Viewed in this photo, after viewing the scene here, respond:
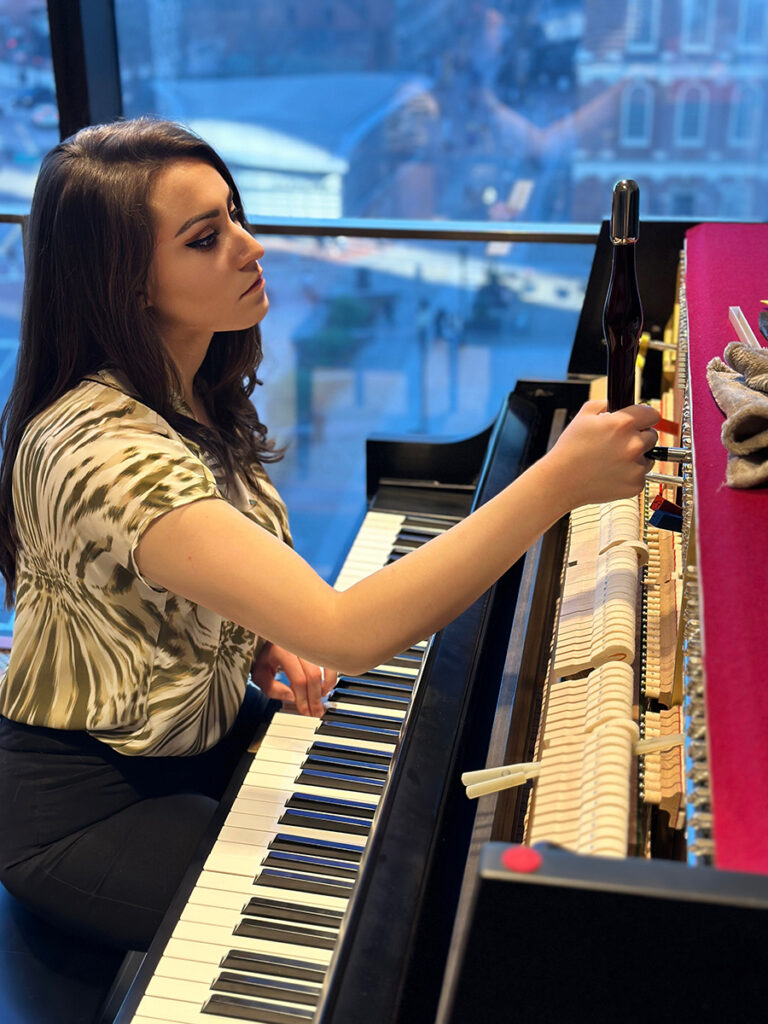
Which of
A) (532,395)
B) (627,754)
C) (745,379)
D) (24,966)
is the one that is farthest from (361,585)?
(532,395)

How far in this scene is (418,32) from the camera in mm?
8508

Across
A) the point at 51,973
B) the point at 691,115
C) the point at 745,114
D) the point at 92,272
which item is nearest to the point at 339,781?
the point at 51,973

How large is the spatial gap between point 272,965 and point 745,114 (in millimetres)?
8699

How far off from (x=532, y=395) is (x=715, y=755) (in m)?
1.63

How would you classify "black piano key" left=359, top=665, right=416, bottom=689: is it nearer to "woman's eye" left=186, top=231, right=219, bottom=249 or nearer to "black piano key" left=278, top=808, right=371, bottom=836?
"black piano key" left=278, top=808, right=371, bottom=836

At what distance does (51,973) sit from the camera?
4.58ft

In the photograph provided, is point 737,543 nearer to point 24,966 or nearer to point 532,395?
point 24,966

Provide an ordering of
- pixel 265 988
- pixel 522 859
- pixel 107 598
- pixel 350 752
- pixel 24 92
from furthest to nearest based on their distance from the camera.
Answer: pixel 24 92 < pixel 350 752 < pixel 107 598 < pixel 265 988 < pixel 522 859

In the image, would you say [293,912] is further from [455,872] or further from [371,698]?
[371,698]

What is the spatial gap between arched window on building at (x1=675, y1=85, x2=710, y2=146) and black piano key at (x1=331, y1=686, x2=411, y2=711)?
321 inches

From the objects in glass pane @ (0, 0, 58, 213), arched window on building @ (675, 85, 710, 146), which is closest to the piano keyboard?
glass pane @ (0, 0, 58, 213)

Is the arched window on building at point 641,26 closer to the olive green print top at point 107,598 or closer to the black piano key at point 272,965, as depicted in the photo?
the olive green print top at point 107,598

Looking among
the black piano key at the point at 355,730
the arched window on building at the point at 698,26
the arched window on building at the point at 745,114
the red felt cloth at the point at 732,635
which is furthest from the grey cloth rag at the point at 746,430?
the arched window on building at the point at 745,114

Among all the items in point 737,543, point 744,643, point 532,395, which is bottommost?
point 744,643
